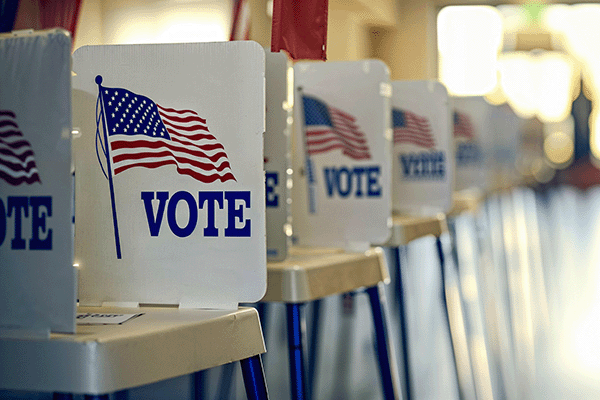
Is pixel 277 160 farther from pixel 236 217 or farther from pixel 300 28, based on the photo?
pixel 236 217

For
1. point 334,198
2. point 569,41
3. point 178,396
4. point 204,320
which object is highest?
point 569,41

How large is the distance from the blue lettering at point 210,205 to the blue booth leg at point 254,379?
17cm

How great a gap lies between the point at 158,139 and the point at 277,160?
0.43 meters

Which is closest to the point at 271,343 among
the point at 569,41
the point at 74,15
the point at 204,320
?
the point at 74,15

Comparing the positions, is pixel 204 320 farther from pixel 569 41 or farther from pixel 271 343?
pixel 569 41

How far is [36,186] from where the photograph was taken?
2.66 ft

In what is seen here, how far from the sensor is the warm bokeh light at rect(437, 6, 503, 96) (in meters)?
8.02

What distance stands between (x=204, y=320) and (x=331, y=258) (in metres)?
0.61

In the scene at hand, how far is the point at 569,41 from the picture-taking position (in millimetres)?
12703

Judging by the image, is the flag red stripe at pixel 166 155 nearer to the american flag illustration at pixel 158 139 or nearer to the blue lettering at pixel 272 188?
the american flag illustration at pixel 158 139

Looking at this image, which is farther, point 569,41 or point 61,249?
point 569,41

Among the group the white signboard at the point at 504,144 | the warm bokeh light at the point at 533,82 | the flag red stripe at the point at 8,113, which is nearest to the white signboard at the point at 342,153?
the flag red stripe at the point at 8,113

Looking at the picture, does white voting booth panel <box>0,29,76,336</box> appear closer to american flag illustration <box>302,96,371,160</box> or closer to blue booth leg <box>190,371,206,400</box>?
blue booth leg <box>190,371,206,400</box>

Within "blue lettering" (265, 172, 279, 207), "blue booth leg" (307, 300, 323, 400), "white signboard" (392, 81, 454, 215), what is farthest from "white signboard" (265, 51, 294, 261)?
"white signboard" (392, 81, 454, 215)
